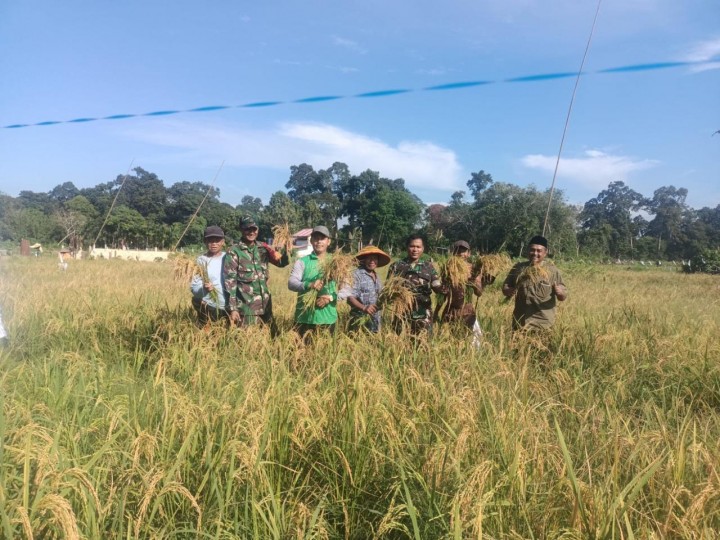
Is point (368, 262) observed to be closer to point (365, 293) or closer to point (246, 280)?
point (365, 293)

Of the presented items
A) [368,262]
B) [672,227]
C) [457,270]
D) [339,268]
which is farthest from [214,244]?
[672,227]

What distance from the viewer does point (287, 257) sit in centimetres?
495

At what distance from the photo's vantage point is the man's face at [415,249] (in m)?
4.39

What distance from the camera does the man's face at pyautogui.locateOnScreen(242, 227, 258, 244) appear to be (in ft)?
14.6

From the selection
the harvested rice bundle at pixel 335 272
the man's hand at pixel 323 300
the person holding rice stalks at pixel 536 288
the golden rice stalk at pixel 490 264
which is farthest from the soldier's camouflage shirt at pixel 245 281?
the person holding rice stalks at pixel 536 288

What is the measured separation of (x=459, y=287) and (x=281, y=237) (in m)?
1.91

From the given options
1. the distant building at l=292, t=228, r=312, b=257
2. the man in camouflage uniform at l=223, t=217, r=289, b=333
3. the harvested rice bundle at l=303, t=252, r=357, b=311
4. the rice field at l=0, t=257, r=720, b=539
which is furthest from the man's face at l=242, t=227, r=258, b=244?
the rice field at l=0, t=257, r=720, b=539

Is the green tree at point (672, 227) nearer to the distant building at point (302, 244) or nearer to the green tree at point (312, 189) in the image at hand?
the green tree at point (312, 189)

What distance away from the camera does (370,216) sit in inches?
191

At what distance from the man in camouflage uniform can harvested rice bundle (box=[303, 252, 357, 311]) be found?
1.91 feet

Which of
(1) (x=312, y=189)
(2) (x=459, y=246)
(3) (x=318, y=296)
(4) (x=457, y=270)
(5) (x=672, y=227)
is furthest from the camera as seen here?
(5) (x=672, y=227)

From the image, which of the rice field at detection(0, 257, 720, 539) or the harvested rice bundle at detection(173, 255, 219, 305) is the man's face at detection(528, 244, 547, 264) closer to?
the rice field at detection(0, 257, 720, 539)

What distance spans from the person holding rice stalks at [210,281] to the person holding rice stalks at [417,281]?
1636mm

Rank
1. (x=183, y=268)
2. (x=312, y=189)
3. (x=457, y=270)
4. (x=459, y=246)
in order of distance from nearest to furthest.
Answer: (x=183, y=268), (x=457, y=270), (x=459, y=246), (x=312, y=189)
